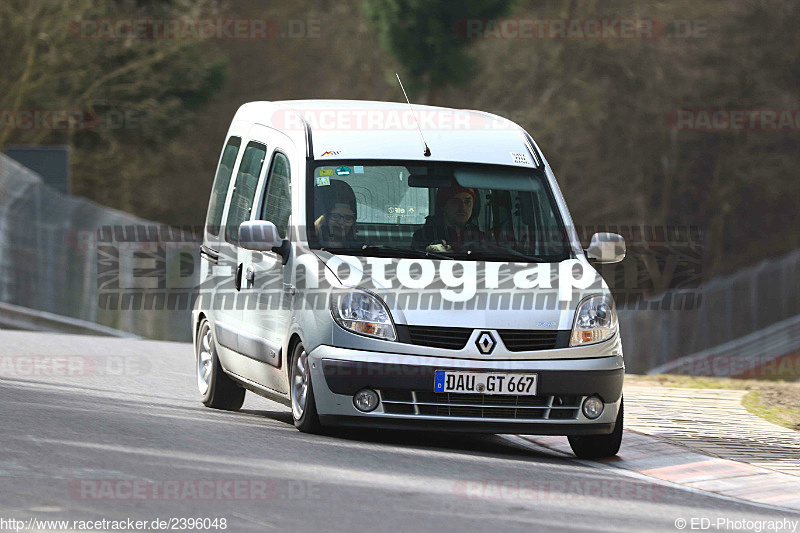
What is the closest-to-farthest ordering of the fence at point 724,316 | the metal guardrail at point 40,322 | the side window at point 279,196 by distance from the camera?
the side window at point 279,196, the metal guardrail at point 40,322, the fence at point 724,316

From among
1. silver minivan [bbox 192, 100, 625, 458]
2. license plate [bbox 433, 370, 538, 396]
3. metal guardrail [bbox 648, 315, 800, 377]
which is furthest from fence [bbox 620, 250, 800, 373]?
license plate [bbox 433, 370, 538, 396]

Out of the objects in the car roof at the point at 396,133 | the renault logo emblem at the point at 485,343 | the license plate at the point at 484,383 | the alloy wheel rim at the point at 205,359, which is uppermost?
the car roof at the point at 396,133

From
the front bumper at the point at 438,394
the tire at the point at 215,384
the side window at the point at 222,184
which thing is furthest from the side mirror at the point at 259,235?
the side window at the point at 222,184

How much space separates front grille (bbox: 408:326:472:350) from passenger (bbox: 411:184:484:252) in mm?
853

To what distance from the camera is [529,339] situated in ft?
31.2

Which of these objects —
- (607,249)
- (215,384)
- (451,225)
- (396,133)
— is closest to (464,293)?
(451,225)

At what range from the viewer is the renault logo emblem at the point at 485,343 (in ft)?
30.9

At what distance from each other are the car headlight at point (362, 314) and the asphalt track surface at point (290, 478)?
74 centimetres

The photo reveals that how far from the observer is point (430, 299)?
9477 millimetres

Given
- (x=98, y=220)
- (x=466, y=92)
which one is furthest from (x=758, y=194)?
(x=98, y=220)

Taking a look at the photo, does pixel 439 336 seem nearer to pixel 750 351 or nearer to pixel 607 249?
pixel 607 249

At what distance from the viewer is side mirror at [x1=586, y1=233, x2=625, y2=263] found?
1042 centimetres

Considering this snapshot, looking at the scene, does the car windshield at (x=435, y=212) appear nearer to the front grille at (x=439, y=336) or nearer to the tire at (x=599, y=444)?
the front grille at (x=439, y=336)

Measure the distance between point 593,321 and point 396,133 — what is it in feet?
7.05
